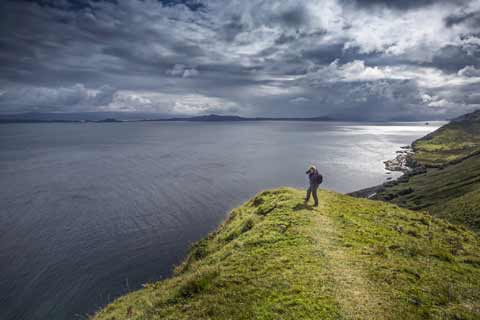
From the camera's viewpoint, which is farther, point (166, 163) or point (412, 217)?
point (166, 163)

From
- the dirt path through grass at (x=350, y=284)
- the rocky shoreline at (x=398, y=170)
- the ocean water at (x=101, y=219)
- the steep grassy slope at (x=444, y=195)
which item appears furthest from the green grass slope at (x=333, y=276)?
the rocky shoreline at (x=398, y=170)

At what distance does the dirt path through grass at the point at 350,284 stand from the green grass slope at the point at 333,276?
0.05m

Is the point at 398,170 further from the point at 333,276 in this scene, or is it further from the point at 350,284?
the point at 350,284

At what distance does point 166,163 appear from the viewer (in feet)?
440

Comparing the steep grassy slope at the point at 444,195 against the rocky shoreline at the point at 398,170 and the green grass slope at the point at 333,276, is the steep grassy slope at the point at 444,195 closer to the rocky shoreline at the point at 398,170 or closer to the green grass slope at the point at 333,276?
the rocky shoreline at the point at 398,170

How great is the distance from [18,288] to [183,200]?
138 feet

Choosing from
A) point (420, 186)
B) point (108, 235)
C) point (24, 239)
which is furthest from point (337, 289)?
point (420, 186)

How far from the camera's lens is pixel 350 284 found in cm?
1343

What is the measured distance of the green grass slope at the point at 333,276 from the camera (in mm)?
11926

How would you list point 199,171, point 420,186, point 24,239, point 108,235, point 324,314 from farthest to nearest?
point 199,171, point 420,186, point 108,235, point 24,239, point 324,314

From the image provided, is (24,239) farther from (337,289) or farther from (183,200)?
(337,289)

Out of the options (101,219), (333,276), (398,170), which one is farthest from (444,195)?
(101,219)

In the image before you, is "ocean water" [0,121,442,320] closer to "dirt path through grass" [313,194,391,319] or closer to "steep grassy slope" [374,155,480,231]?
"steep grassy slope" [374,155,480,231]

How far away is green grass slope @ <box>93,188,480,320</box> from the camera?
11926 mm
